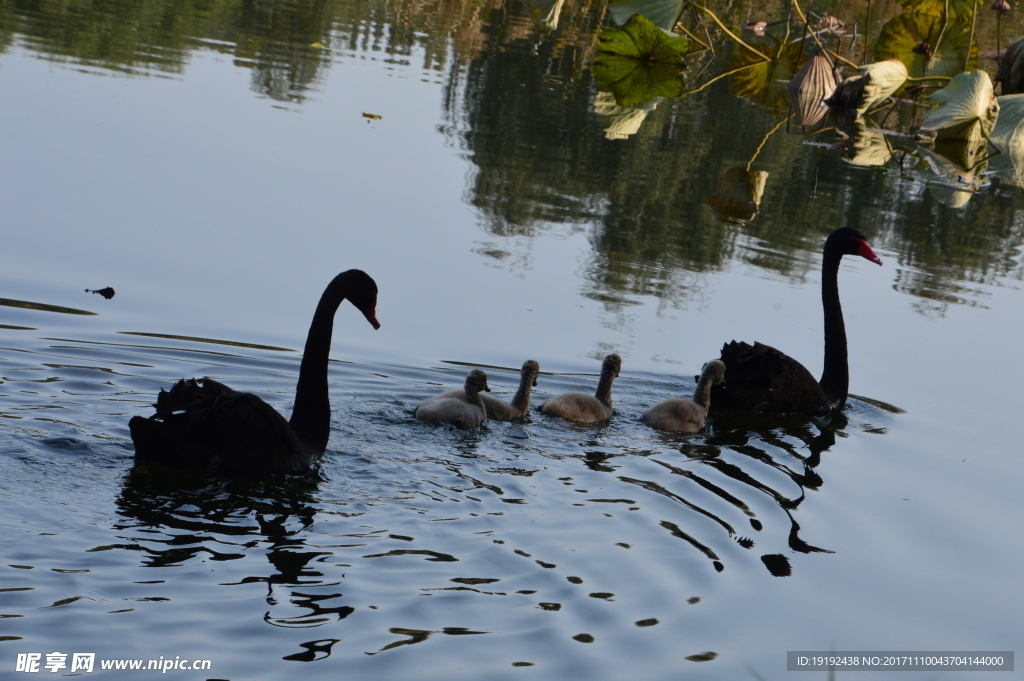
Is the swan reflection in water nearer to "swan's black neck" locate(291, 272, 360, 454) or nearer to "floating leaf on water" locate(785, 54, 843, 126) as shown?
"swan's black neck" locate(291, 272, 360, 454)

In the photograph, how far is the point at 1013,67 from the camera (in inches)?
250

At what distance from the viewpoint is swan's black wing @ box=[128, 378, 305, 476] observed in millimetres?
5316

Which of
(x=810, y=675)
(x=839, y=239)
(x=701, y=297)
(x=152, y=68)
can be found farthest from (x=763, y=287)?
(x=152, y=68)

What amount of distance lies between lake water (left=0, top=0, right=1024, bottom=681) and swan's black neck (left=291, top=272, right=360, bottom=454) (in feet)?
0.82

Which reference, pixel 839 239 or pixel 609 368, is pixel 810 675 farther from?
pixel 839 239

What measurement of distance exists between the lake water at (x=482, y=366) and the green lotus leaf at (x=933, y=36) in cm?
195

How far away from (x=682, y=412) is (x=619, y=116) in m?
9.13

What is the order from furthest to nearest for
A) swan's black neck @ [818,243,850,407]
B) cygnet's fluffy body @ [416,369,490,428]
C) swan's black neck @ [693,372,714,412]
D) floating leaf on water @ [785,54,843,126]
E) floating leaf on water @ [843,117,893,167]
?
floating leaf on water @ [843,117,893,167] < floating leaf on water @ [785,54,843,126] < swan's black neck @ [818,243,850,407] < swan's black neck @ [693,372,714,412] < cygnet's fluffy body @ [416,369,490,428]

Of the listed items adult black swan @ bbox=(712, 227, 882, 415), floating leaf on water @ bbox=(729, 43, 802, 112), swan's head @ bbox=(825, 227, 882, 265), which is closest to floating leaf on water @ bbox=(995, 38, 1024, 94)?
swan's head @ bbox=(825, 227, 882, 265)

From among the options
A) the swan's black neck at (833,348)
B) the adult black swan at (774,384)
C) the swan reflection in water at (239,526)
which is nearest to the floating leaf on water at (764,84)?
the swan's black neck at (833,348)

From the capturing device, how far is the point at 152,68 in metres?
15.6

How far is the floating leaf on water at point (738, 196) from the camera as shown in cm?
1253

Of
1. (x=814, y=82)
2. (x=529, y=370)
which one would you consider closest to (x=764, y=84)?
(x=814, y=82)

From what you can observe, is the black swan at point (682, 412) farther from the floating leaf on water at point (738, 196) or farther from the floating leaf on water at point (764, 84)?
the floating leaf on water at point (764, 84)
